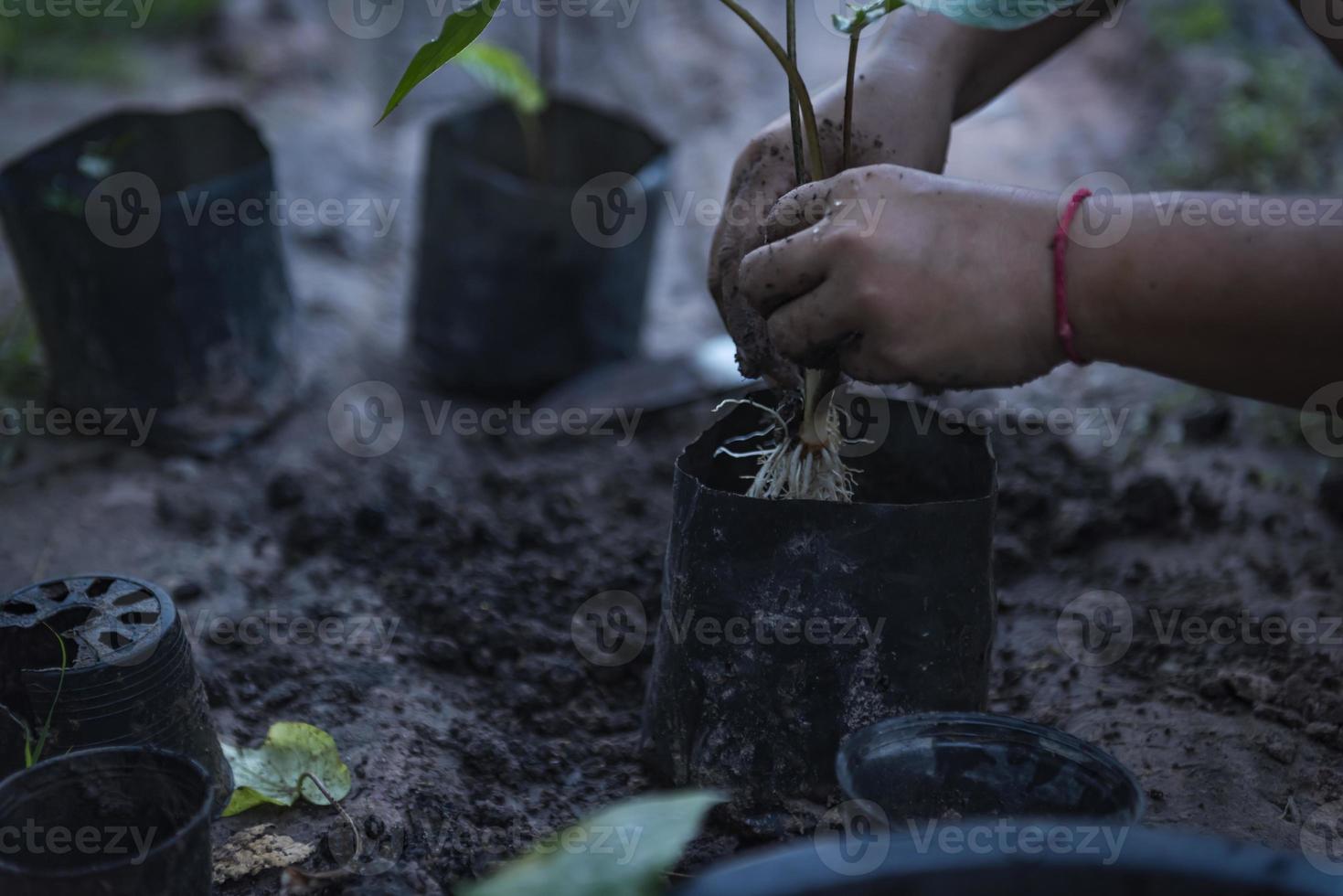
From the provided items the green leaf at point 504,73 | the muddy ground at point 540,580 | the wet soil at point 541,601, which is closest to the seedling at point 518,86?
the green leaf at point 504,73

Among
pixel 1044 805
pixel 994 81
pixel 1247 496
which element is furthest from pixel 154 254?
pixel 1247 496

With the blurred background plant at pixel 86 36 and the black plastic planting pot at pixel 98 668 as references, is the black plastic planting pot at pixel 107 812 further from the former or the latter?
the blurred background plant at pixel 86 36

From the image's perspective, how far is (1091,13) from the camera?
5.68ft

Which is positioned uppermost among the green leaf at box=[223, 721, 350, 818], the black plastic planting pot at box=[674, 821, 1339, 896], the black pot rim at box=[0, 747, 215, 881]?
the black plastic planting pot at box=[674, 821, 1339, 896]

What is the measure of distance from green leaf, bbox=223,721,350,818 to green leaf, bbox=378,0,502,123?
30.0 inches

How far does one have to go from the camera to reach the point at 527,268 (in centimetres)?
300

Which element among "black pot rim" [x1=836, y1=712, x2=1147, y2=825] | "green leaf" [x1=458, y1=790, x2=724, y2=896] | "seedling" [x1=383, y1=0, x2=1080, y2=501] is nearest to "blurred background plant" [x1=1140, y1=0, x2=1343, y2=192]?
"seedling" [x1=383, y1=0, x2=1080, y2=501]

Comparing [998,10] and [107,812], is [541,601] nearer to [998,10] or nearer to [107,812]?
[107,812]

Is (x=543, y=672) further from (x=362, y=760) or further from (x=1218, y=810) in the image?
(x=1218, y=810)

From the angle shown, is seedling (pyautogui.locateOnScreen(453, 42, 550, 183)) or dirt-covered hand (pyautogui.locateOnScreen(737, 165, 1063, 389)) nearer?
dirt-covered hand (pyautogui.locateOnScreen(737, 165, 1063, 389))

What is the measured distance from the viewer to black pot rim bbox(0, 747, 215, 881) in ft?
3.41

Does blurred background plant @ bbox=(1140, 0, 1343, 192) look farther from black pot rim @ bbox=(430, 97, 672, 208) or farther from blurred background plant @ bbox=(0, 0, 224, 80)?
blurred background plant @ bbox=(0, 0, 224, 80)

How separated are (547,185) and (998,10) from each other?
7.24ft

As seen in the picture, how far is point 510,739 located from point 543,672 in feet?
0.55
